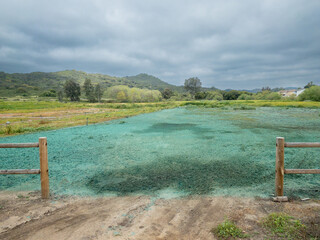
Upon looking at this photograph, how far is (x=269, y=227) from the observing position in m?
3.92

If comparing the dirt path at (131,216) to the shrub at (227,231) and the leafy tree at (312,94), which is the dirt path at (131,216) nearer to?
the shrub at (227,231)

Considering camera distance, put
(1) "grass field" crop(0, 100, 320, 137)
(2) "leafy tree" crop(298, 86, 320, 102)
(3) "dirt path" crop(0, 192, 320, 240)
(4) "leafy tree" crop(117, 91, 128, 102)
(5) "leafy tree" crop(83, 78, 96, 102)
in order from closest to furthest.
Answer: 1. (3) "dirt path" crop(0, 192, 320, 240)
2. (1) "grass field" crop(0, 100, 320, 137)
3. (2) "leafy tree" crop(298, 86, 320, 102)
4. (5) "leafy tree" crop(83, 78, 96, 102)
5. (4) "leafy tree" crop(117, 91, 128, 102)

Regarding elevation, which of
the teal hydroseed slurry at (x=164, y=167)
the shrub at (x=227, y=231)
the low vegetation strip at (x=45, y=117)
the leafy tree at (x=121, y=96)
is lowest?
the teal hydroseed slurry at (x=164, y=167)

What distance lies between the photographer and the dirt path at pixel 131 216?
3879 mm

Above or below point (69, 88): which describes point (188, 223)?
below

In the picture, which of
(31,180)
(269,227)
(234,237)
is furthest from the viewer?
(31,180)

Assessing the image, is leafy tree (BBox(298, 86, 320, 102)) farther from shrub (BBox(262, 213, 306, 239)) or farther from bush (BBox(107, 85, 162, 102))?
shrub (BBox(262, 213, 306, 239))

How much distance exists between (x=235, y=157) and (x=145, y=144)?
5308mm

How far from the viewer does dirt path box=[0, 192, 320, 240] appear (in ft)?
12.7

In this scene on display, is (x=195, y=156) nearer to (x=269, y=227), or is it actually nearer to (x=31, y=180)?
(x=269, y=227)

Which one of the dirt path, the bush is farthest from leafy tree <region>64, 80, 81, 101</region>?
the dirt path

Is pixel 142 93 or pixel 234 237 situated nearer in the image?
pixel 234 237

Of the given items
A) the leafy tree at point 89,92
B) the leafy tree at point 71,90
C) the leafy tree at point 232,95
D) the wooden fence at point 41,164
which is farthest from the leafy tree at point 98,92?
the wooden fence at point 41,164

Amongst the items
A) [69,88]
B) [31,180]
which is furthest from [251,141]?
[69,88]
